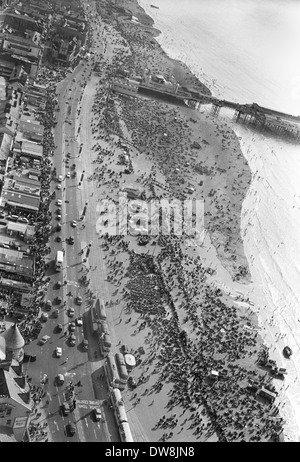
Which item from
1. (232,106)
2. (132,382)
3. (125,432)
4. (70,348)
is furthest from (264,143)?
(125,432)

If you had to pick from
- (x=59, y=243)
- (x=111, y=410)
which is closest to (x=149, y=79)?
(x=59, y=243)

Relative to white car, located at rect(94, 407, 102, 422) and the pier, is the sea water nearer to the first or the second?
the pier

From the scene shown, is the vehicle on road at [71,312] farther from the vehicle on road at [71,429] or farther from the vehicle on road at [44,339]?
the vehicle on road at [71,429]

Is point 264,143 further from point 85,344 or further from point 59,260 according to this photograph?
point 85,344

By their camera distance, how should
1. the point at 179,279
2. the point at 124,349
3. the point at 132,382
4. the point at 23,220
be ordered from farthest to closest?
the point at 179,279 < the point at 23,220 < the point at 124,349 < the point at 132,382

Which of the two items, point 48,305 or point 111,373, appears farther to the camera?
point 48,305

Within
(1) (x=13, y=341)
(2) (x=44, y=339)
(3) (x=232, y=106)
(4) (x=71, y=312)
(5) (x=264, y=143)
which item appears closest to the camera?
(1) (x=13, y=341)

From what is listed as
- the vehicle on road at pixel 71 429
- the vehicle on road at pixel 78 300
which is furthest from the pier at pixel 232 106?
the vehicle on road at pixel 71 429
